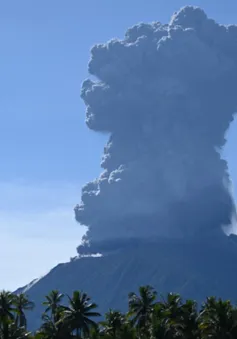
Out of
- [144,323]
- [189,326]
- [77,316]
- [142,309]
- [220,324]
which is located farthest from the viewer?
[142,309]

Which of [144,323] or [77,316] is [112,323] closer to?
[77,316]

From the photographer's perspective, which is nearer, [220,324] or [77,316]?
[220,324]

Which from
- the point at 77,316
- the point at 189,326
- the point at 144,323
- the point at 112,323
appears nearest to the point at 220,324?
the point at 189,326

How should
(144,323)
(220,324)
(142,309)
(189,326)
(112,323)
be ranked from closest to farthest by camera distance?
(220,324) < (189,326) < (112,323) < (144,323) < (142,309)

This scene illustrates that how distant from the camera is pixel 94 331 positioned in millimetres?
74375

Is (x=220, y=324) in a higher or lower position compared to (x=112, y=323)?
lower

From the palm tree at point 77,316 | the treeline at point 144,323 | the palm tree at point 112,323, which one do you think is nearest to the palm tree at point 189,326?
the treeline at point 144,323

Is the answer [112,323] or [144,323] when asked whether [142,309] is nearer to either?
[144,323]

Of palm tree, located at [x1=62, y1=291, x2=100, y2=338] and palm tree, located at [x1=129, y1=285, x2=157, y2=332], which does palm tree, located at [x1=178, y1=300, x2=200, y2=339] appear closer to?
palm tree, located at [x1=62, y1=291, x2=100, y2=338]

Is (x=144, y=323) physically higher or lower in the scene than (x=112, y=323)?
higher

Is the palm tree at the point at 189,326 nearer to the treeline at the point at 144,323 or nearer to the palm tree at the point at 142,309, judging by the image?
the treeline at the point at 144,323

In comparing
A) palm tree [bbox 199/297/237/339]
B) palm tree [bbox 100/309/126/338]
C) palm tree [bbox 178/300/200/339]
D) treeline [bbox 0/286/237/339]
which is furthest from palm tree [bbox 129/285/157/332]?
palm tree [bbox 199/297/237/339]

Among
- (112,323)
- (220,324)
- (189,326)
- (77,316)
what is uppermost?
(77,316)

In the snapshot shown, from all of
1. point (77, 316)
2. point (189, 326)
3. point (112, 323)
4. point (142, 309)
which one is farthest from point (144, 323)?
point (189, 326)
